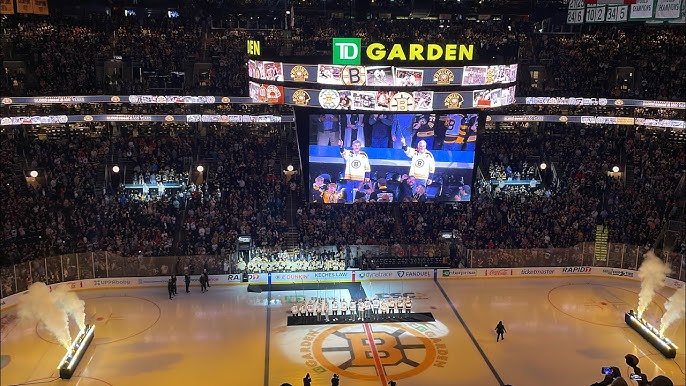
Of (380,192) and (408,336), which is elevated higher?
(380,192)

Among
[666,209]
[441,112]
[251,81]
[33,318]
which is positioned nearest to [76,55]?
[251,81]

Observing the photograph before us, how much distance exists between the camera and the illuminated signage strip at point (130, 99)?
3091cm

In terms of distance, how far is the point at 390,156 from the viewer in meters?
28.1

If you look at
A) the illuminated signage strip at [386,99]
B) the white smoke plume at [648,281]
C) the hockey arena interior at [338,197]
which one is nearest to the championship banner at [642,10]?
the hockey arena interior at [338,197]

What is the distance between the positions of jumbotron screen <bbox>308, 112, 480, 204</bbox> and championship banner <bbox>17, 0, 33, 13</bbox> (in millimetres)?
12591

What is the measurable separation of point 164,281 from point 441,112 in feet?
48.5

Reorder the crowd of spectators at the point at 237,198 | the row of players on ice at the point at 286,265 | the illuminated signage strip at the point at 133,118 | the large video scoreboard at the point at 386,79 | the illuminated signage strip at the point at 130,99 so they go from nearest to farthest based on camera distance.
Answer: the large video scoreboard at the point at 386,79
the row of players on ice at the point at 286,265
the crowd of spectators at the point at 237,198
the illuminated signage strip at the point at 130,99
the illuminated signage strip at the point at 133,118

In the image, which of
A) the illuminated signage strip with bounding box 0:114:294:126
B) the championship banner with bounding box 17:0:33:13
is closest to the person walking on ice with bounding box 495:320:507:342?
the illuminated signage strip with bounding box 0:114:294:126

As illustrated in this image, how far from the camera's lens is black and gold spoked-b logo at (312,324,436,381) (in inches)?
794

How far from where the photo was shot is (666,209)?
100 feet

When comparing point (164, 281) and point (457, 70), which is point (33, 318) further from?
point (457, 70)

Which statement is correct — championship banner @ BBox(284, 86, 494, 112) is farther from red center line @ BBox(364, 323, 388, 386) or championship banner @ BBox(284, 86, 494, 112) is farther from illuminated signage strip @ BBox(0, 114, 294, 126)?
illuminated signage strip @ BBox(0, 114, 294, 126)

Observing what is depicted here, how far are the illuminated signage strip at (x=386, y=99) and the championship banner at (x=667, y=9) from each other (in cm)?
725

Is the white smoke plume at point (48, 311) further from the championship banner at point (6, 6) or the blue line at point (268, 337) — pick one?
the championship banner at point (6, 6)
